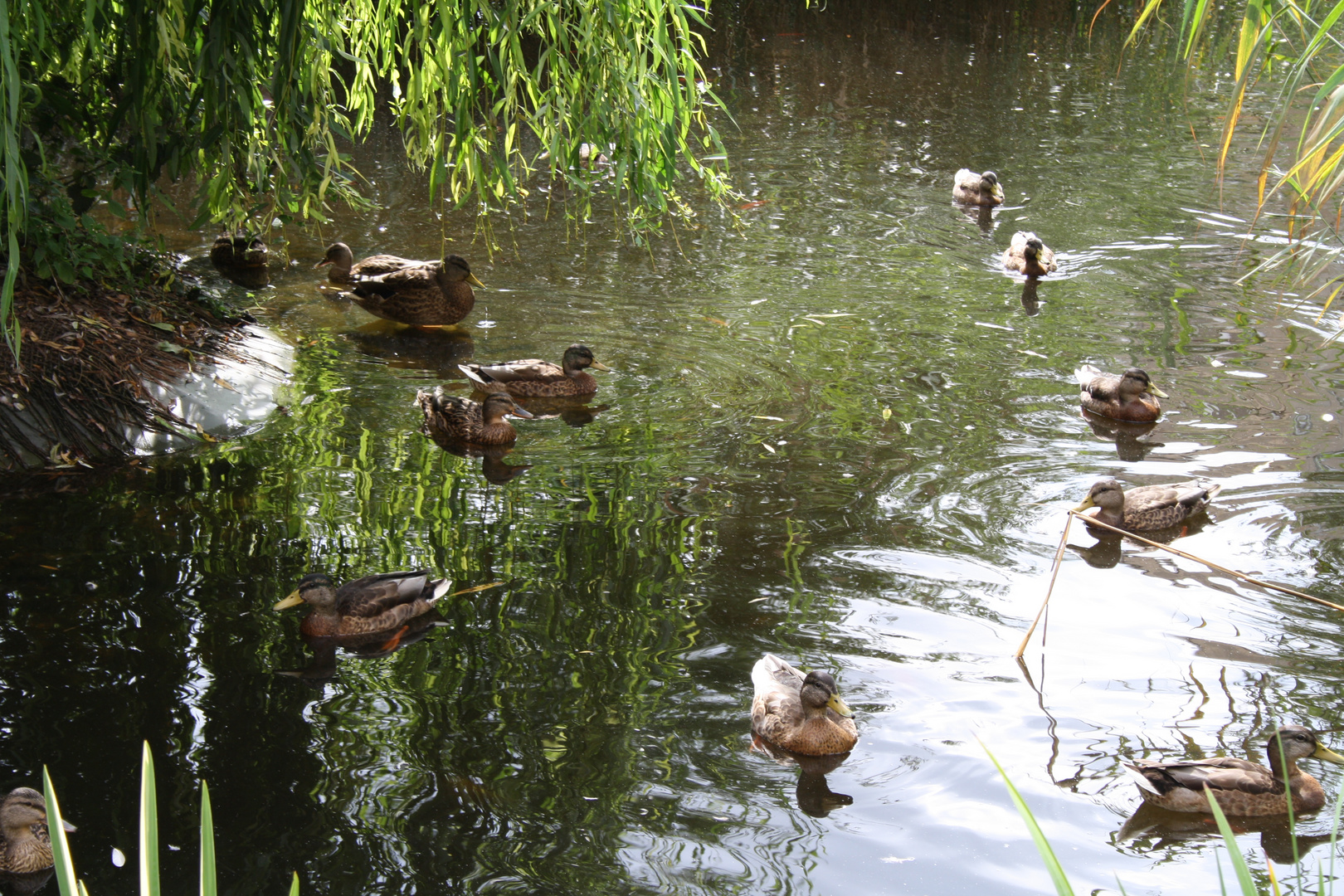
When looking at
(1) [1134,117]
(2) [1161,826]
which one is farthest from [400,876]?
(1) [1134,117]

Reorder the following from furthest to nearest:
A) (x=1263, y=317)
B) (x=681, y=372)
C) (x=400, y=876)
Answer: (x=1263, y=317), (x=681, y=372), (x=400, y=876)

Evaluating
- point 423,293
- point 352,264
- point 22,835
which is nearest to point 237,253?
point 352,264

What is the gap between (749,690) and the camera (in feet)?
14.5

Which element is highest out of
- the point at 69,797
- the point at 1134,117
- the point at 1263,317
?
the point at 1134,117

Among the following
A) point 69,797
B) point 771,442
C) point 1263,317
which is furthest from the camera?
point 1263,317

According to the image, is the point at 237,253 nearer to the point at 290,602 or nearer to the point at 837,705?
the point at 290,602

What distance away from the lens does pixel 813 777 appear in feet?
13.2

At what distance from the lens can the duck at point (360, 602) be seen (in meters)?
4.66

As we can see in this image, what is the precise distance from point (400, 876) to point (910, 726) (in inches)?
74.3

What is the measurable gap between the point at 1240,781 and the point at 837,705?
137 centimetres

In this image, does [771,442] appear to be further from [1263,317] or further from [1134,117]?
[1134,117]

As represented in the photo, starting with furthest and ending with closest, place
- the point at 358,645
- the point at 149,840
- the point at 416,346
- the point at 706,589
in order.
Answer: the point at 416,346, the point at 706,589, the point at 358,645, the point at 149,840

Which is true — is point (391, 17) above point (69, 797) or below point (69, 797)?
above

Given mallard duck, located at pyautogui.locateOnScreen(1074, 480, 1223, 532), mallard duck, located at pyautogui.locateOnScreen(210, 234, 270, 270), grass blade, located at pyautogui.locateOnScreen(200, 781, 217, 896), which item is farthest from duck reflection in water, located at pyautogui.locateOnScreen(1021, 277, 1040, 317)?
grass blade, located at pyautogui.locateOnScreen(200, 781, 217, 896)
